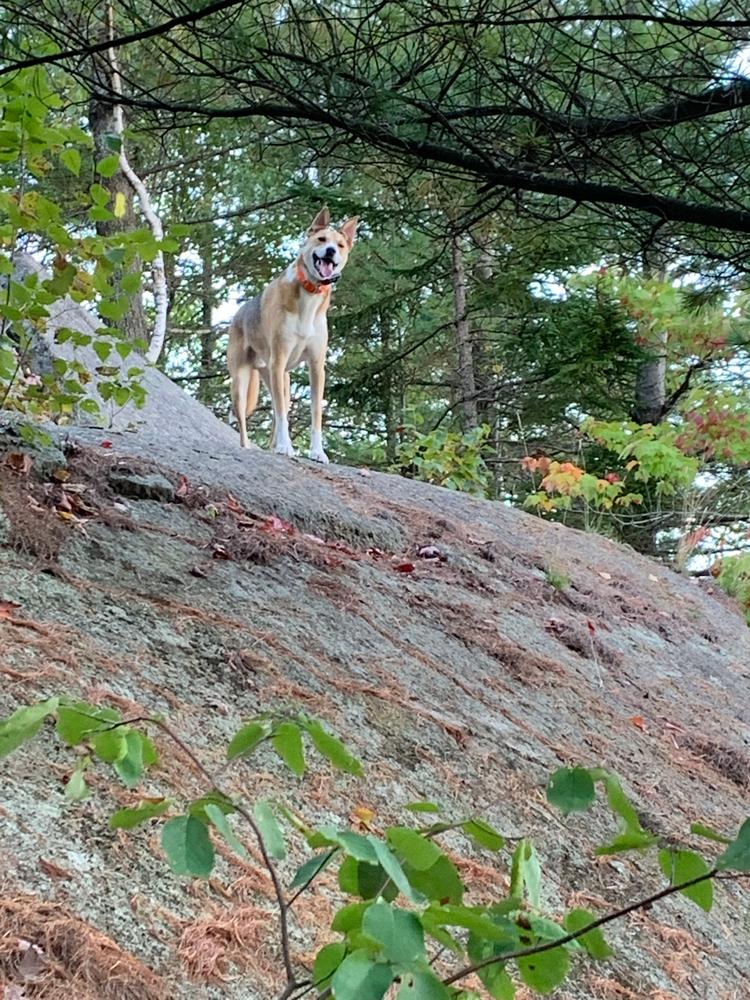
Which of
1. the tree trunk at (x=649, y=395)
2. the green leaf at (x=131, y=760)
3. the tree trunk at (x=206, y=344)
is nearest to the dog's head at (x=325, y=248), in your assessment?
the tree trunk at (x=649, y=395)

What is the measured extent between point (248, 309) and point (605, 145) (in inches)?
215

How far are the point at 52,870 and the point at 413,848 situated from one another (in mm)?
1097

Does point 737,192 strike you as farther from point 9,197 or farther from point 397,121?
point 9,197

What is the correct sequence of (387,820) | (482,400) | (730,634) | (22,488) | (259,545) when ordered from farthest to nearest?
1. (482,400)
2. (730,634)
3. (259,545)
4. (22,488)
5. (387,820)

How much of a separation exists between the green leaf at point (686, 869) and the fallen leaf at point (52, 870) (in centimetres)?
120

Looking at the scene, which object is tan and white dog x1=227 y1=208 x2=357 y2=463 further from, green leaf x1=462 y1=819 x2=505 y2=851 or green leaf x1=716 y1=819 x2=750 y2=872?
green leaf x1=716 y1=819 x2=750 y2=872

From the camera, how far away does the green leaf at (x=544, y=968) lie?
99cm

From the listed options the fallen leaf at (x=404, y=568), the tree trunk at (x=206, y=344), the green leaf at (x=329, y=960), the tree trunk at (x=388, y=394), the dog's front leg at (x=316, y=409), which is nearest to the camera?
the green leaf at (x=329, y=960)

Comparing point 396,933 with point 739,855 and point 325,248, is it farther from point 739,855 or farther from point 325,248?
point 325,248

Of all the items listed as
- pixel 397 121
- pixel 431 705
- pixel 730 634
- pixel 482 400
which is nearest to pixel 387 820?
pixel 431 705

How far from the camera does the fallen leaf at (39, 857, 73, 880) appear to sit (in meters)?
1.71

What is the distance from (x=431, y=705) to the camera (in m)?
3.26

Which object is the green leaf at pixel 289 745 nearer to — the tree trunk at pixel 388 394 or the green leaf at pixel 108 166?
the green leaf at pixel 108 166

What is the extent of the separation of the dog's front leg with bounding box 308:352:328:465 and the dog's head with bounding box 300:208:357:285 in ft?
2.33
